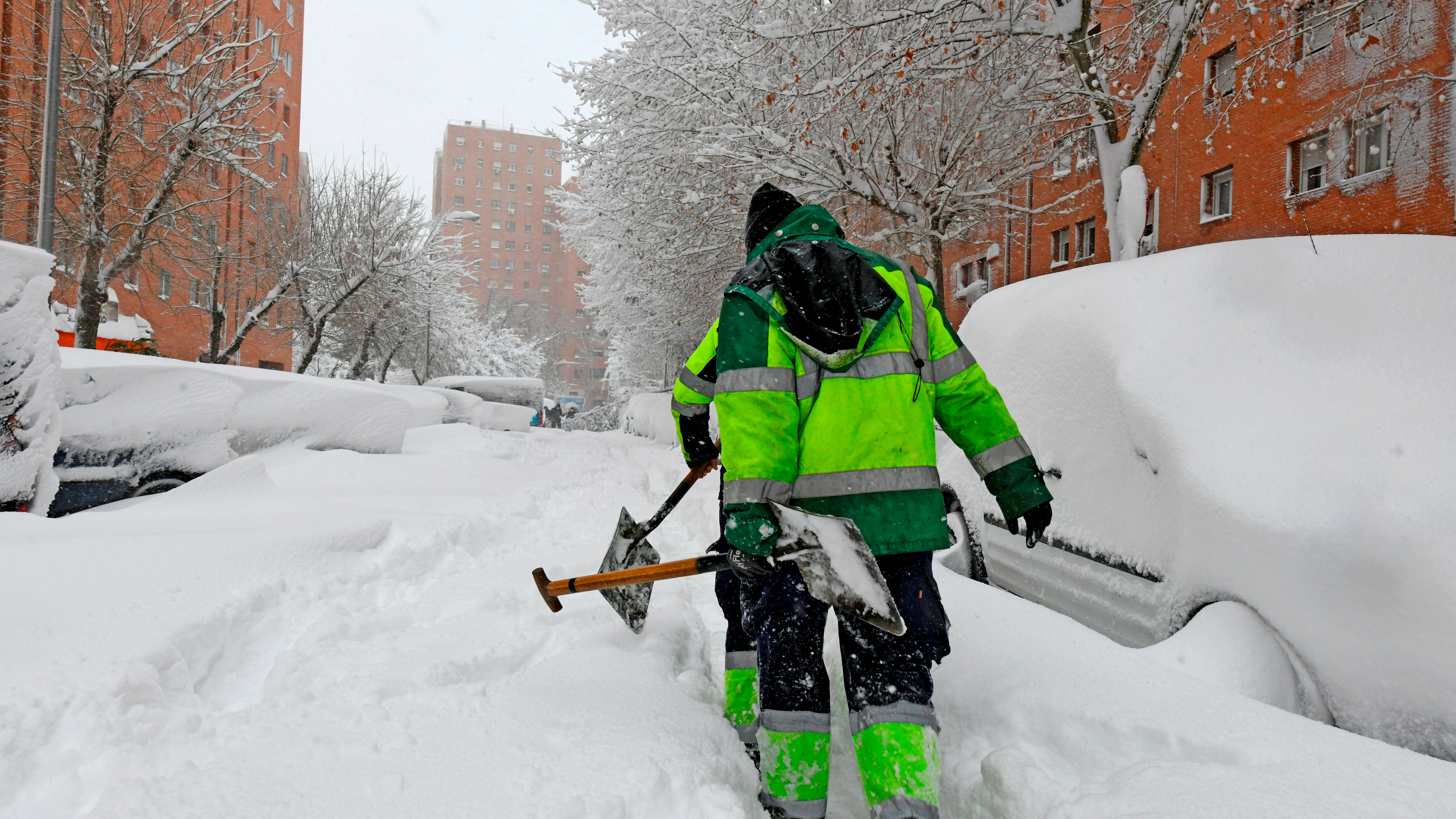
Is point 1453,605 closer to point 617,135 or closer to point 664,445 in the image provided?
point 617,135

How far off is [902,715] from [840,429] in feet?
2.38

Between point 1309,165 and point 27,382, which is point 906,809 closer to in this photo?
point 27,382

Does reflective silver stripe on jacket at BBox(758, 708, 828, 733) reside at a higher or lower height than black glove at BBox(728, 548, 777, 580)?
→ lower

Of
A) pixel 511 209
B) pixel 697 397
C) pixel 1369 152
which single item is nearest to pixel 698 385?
pixel 697 397

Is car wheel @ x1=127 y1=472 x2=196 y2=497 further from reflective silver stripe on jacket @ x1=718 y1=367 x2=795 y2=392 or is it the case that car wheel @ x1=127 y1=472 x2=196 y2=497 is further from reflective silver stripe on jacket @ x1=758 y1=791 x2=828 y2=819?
reflective silver stripe on jacket @ x1=758 y1=791 x2=828 y2=819

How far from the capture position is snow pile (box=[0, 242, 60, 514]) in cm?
362

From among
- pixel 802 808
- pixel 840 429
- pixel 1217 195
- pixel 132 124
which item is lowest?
pixel 802 808

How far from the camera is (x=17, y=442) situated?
366 cm

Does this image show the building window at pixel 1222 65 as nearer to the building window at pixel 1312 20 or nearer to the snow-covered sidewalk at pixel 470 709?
the building window at pixel 1312 20

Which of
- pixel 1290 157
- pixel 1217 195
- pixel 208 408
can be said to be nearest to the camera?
pixel 208 408

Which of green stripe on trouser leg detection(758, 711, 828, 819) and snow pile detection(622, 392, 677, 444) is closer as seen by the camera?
green stripe on trouser leg detection(758, 711, 828, 819)

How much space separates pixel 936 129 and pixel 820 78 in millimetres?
2132

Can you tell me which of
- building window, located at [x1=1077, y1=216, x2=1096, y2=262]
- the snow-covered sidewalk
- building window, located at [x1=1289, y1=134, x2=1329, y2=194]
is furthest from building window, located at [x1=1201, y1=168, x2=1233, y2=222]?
the snow-covered sidewalk

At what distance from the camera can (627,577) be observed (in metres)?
2.45
